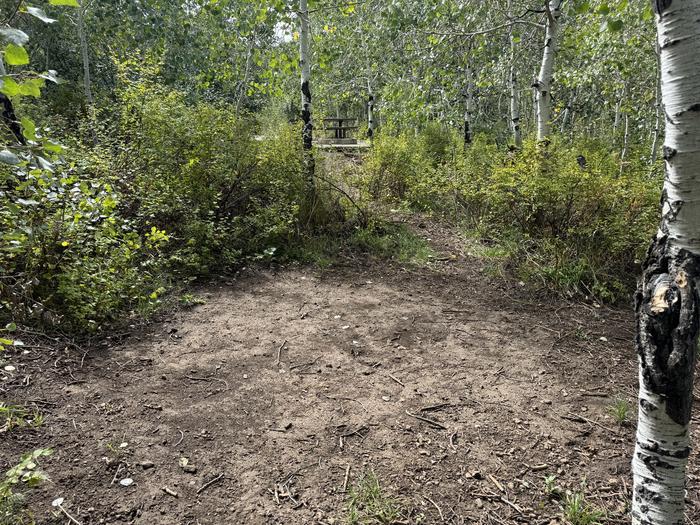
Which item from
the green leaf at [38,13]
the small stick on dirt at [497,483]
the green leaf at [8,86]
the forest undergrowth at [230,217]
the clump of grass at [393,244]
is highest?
the green leaf at [38,13]

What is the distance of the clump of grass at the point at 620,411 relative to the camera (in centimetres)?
274

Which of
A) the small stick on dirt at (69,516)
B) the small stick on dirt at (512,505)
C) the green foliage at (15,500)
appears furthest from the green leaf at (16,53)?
the small stick on dirt at (512,505)

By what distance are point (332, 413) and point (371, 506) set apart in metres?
0.79

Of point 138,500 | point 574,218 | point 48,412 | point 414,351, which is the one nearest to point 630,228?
point 574,218

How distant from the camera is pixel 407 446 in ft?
8.45

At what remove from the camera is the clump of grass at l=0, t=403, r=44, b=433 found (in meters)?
2.46

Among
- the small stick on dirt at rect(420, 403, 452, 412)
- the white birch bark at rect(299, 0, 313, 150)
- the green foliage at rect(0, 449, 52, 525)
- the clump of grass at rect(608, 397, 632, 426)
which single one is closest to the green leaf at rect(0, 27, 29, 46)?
the green foliage at rect(0, 449, 52, 525)

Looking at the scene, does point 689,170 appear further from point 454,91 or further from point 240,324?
point 454,91

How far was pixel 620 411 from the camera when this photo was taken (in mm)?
2746

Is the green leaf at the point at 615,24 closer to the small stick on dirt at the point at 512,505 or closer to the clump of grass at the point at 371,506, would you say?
the small stick on dirt at the point at 512,505

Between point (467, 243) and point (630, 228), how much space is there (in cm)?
217

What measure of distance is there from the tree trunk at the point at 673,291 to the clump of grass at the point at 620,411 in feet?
4.10

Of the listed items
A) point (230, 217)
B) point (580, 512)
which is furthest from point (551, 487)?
point (230, 217)

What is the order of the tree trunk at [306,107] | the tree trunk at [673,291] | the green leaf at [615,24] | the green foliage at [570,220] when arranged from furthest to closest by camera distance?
Answer: the tree trunk at [306,107], the green foliage at [570,220], the green leaf at [615,24], the tree trunk at [673,291]
